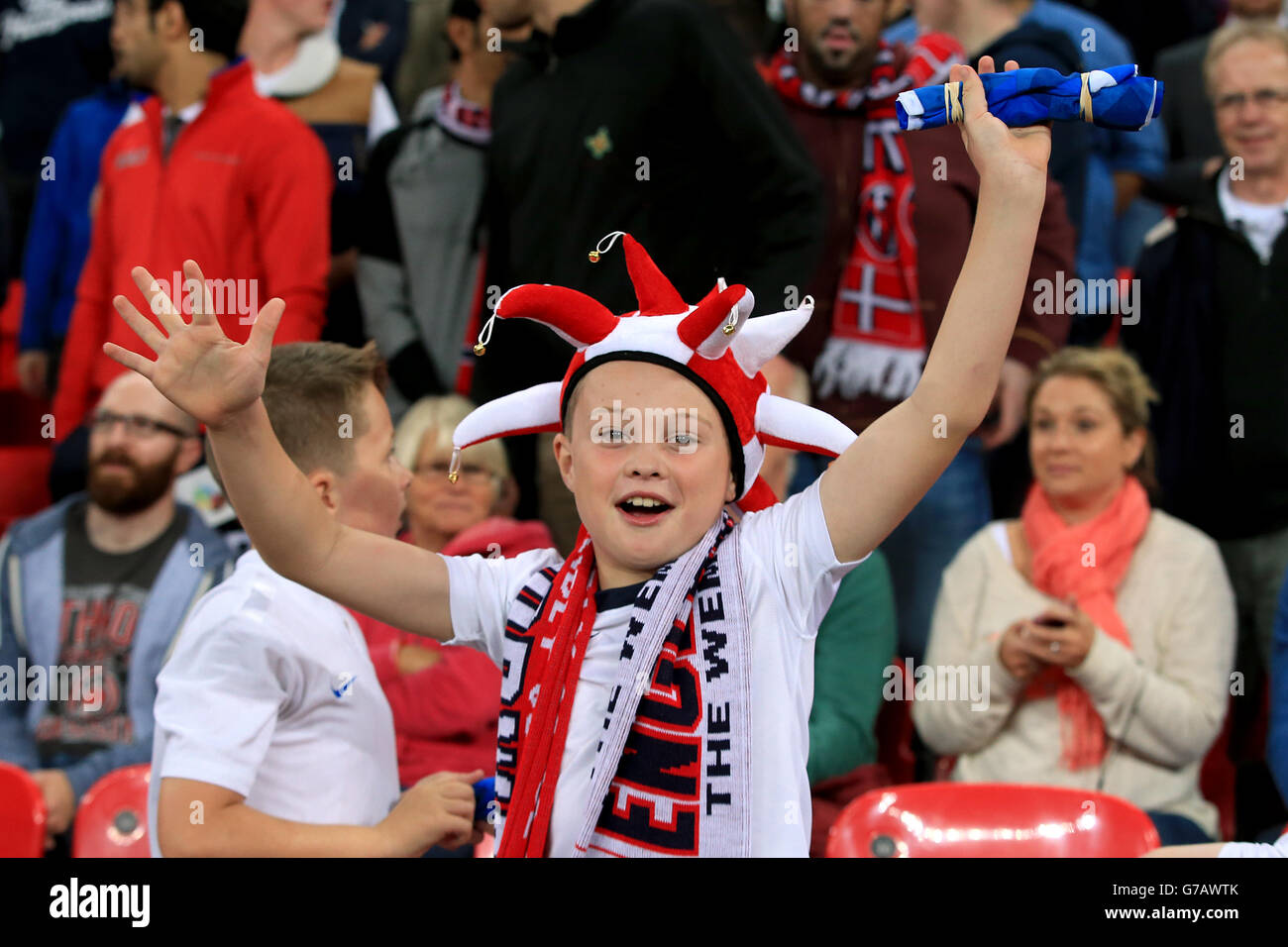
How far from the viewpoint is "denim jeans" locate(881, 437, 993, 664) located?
3.46 meters

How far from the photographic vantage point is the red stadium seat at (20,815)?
2510 mm

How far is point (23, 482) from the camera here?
4.21 meters

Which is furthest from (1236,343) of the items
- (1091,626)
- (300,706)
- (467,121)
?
(300,706)

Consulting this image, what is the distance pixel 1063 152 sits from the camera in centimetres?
373

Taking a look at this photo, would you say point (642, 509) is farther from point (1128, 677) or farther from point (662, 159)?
point (1128, 677)

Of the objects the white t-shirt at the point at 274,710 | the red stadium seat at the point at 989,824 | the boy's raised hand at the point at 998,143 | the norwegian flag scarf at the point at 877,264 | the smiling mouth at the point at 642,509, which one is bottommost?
the red stadium seat at the point at 989,824

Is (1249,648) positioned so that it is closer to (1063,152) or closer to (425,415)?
(1063,152)

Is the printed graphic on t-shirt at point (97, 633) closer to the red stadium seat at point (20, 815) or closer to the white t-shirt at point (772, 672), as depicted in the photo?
the red stadium seat at point (20, 815)

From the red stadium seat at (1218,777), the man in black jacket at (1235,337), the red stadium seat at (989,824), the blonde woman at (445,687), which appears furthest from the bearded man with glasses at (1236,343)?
the blonde woman at (445,687)

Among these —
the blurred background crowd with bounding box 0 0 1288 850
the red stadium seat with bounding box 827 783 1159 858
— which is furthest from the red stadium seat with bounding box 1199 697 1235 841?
the red stadium seat with bounding box 827 783 1159 858

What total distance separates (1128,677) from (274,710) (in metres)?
1.77

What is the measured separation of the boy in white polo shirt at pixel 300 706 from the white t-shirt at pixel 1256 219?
2288 mm

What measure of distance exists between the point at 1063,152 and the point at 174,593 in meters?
2.31

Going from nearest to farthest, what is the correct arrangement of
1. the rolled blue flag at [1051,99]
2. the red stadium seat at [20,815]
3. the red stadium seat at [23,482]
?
1. the rolled blue flag at [1051,99]
2. the red stadium seat at [20,815]
3. the red stadium seat at [23,482]
